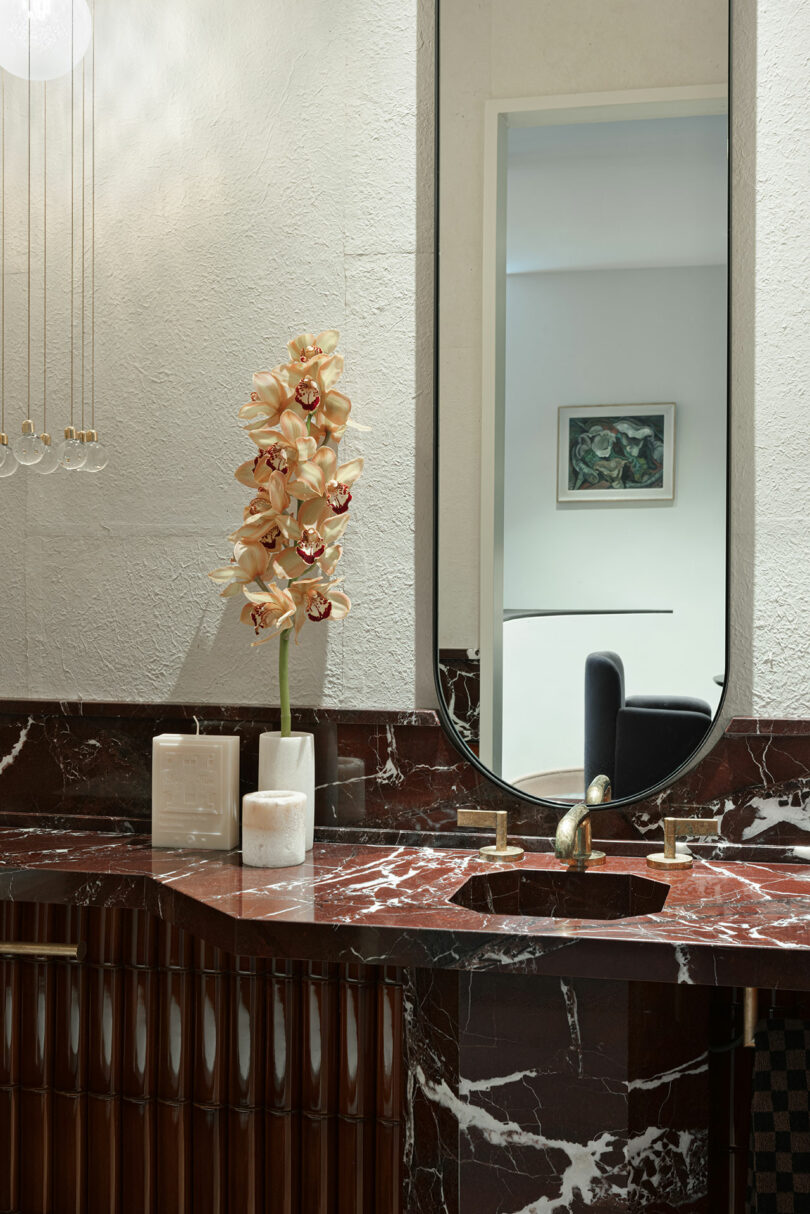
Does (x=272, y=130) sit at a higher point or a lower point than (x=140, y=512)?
higher

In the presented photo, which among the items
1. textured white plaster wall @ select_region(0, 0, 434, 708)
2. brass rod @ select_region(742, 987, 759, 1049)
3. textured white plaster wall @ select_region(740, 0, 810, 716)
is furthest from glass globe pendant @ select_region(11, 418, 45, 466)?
brass rod @ select_region(742, 987, 759, 1049)

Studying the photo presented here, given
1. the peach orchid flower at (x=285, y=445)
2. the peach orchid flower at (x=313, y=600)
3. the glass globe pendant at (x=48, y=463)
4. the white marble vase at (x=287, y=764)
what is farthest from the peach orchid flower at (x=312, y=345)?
the white marble vase at (x=287, y=764)

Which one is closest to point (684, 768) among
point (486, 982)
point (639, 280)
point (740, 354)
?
point (486, 982)

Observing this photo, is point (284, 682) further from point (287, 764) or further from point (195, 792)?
point (195, 792)

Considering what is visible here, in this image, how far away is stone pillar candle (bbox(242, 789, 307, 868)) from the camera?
1644mm

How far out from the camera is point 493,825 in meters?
1.77

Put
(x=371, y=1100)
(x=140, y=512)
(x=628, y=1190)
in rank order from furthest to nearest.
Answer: (x=140, y=512)
(x=371, y=1100)
(x=628, y=1190)

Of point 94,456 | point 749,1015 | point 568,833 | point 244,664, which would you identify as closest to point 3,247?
point 94,456

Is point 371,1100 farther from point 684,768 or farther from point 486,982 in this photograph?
point 684,768

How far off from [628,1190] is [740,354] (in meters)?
1.22

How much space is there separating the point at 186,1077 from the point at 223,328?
127 cm

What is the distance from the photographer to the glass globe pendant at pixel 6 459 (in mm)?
1887

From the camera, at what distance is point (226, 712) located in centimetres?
189

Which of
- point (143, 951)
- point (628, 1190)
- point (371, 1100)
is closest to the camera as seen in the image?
point (628, 1190)
